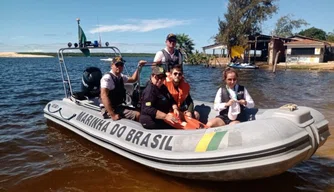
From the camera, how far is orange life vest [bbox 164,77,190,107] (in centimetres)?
446

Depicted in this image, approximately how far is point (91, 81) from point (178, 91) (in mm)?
2703

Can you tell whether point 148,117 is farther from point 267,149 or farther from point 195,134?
point 267,149

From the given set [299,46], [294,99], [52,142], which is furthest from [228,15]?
[52,142]

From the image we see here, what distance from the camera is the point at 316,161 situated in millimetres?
4742

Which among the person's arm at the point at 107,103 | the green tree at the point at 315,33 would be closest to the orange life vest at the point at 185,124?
the person's arm at the point at 107,103

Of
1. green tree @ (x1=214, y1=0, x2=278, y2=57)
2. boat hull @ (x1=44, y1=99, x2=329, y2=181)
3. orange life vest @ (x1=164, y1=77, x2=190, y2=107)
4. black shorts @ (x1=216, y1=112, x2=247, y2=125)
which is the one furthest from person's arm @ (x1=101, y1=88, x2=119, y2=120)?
green tree @ (x1=214, y1=0, x2=278, y2=57)

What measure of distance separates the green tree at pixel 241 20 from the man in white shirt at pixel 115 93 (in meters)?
32.5

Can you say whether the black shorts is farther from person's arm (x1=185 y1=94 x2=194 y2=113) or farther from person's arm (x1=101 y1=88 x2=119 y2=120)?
person's arm (x1=101 y1=88 x2=119 y2=120)

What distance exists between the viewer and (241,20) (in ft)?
123

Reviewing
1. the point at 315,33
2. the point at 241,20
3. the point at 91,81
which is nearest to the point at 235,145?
the point at 91,81

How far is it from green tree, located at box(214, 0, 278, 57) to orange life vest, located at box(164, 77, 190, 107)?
3274 cm

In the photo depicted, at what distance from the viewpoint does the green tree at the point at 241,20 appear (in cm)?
3619

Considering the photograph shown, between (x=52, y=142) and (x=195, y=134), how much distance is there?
12.0ft

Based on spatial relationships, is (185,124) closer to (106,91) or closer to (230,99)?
(230,99)
